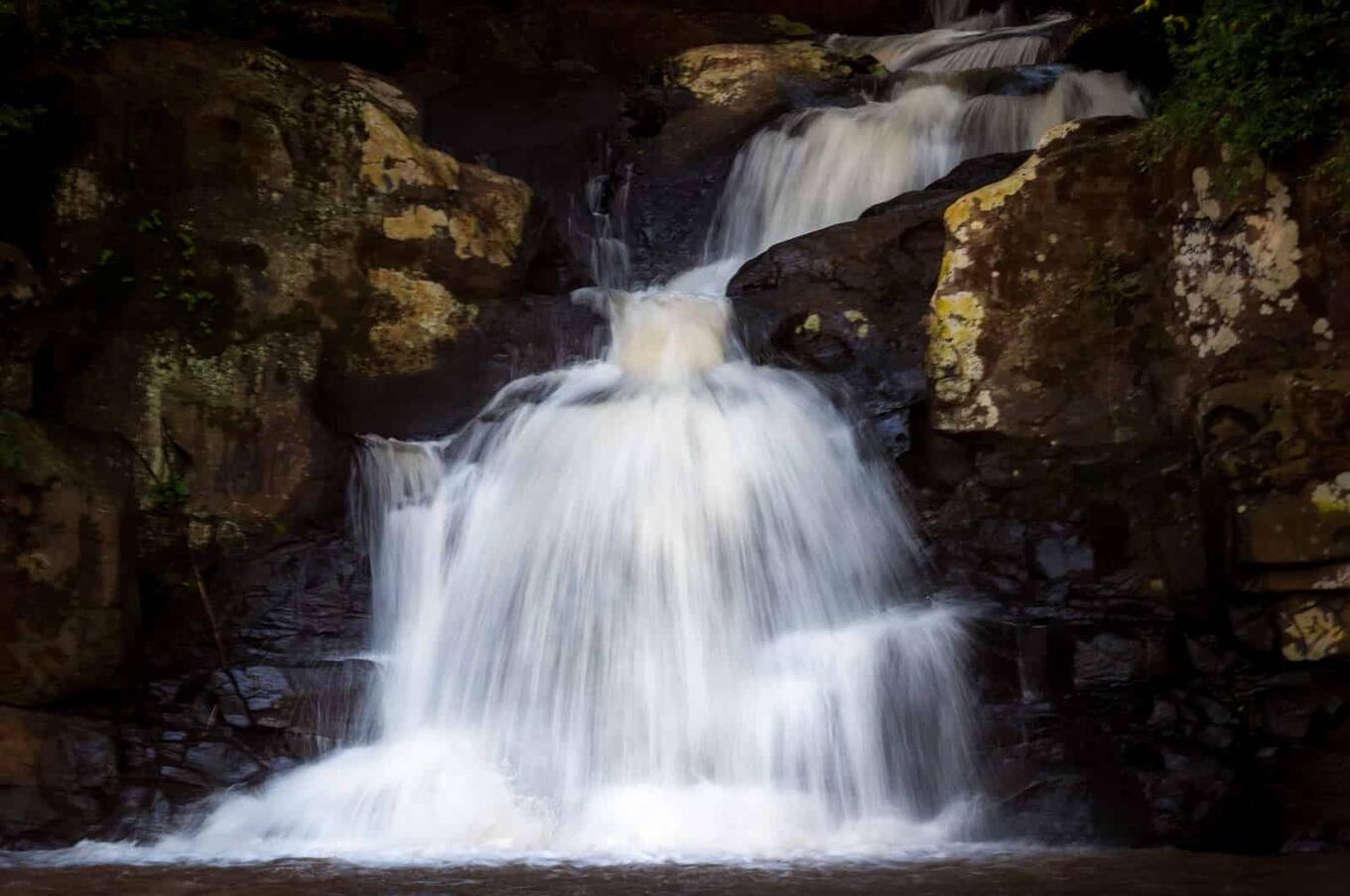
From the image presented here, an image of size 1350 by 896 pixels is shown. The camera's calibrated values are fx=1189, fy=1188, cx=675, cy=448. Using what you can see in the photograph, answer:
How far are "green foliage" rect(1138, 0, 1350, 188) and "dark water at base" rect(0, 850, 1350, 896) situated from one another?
3451 millimetres

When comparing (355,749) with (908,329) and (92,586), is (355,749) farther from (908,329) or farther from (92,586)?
(908,329)

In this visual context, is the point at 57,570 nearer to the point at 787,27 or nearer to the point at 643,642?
the point at 643,642

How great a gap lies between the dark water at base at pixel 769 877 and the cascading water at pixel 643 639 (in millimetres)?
378

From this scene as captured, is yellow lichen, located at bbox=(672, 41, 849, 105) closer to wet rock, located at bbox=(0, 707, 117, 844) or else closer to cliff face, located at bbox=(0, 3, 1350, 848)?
cliff face, located at bbox=(0, 3, 1350, 848)

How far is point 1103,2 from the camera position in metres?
10.8

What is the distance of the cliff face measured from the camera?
5.34m

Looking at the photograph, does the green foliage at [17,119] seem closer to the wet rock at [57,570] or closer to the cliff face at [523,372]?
the cliff face at [523,372]

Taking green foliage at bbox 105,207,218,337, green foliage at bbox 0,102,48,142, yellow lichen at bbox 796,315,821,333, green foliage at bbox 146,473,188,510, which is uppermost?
green foliage at bbox 0,102,48,142

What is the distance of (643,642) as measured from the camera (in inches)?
239

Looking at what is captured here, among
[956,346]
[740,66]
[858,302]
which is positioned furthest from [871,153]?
[956,346]

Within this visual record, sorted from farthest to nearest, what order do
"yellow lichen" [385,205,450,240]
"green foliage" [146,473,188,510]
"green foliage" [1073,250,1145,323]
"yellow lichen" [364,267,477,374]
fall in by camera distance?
"yellow lichen" [385,205,450,240]
"yellow lichen" [364,267,477,374]
"green foliage" [146,473,188,510]
"green foliage" [1073,250,1145,323]

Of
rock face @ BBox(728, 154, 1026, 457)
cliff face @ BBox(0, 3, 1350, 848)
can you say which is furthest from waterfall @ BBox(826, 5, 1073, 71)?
rock face @ BBox(728, 154, 1026, 457)

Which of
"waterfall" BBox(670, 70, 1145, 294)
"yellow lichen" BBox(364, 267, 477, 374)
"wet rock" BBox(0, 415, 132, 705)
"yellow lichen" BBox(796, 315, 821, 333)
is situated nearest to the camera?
"wet rock" BBox(0, 415, 132, 705)

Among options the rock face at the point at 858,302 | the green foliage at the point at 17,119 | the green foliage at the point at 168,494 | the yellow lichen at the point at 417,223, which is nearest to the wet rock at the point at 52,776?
the green foliage at the point at 168,494
